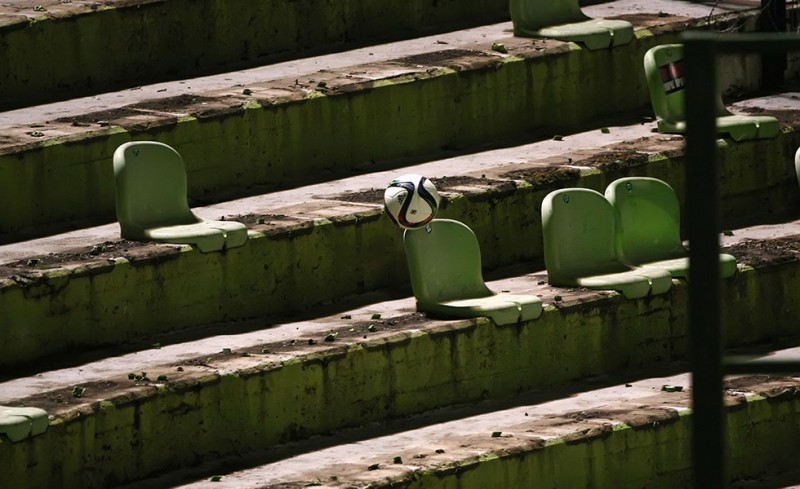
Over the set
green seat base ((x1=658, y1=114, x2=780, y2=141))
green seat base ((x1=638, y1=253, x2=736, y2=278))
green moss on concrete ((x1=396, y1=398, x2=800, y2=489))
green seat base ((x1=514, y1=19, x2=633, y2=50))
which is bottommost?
green moss on concrete ((x1=396, y1=398, x2=800, y2=489))

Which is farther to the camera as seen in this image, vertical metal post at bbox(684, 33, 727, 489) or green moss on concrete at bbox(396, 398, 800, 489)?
green moss on concrete at bbox(396, 398, 800, 489)

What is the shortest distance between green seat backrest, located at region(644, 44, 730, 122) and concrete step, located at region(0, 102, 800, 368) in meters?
0.18

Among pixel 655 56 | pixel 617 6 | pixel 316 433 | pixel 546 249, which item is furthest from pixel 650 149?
pixel 316 433

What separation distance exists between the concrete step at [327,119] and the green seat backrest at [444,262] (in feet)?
4.26

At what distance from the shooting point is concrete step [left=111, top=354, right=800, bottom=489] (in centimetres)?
655

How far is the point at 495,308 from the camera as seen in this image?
7504 millimetres

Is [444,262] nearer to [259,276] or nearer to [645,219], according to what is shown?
[259,276]

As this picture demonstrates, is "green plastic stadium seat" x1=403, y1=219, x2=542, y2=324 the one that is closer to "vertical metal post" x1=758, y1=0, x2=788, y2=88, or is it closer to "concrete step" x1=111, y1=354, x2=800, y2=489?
"concrete step" x1=111, y1=354, x2=800, y2=489

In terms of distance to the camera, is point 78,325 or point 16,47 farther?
point 16,47

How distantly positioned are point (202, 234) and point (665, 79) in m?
2.91

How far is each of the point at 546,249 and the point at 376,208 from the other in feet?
2.59

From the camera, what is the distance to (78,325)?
23.9ft

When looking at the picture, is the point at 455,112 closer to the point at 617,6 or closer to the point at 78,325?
the point at 617,6

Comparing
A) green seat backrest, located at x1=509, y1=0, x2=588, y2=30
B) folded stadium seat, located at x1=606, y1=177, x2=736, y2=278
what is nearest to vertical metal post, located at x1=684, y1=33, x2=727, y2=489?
folded stadium seat, located at x1=606, y1=177, x2=736, y2=278
